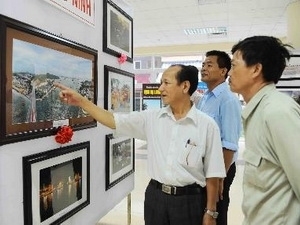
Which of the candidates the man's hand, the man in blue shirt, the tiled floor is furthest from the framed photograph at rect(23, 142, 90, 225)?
the tiled floor

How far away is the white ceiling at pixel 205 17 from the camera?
222 inches

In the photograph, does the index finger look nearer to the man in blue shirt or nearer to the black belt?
the black belt

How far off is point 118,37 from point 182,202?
1.40 meters

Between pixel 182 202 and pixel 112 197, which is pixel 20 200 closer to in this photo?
pixel 182 202

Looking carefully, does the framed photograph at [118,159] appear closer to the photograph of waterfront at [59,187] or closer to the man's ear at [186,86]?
the photograph of waterfront at [59,187]

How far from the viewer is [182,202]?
5.64 ft

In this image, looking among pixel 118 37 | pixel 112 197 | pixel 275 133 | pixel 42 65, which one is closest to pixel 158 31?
pixel 118 37

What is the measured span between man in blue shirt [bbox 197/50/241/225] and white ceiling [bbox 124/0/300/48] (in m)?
3.30

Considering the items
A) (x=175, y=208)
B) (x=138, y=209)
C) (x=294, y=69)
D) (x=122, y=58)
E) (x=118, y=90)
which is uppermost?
(x=294, y=69)

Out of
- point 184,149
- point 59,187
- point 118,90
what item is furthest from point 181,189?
point 118,90

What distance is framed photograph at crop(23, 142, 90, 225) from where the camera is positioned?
1442 mm

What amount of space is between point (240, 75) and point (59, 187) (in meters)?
1.14

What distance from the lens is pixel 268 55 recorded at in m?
1.26

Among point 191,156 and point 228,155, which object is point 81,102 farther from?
point 228,155
